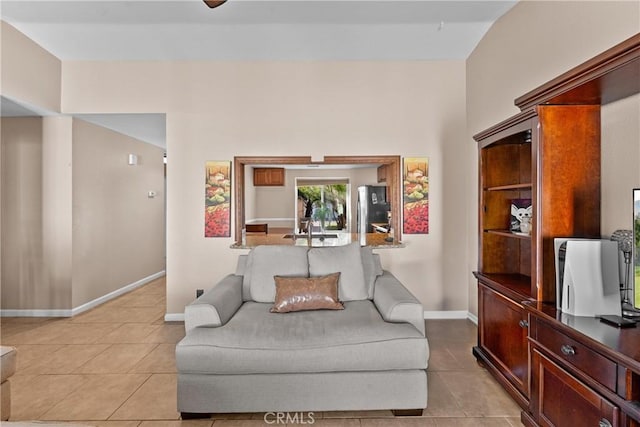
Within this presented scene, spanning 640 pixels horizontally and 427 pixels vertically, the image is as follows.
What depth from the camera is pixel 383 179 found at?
7.09 meters

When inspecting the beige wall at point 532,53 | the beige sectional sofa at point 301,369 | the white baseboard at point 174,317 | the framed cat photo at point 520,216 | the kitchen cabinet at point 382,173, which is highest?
the beige wall at point 532,53

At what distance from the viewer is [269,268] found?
3229 millimetres

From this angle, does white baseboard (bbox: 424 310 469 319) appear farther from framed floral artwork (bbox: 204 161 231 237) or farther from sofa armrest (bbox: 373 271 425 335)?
framed floral artwork (bbox: 204 161 231 237)

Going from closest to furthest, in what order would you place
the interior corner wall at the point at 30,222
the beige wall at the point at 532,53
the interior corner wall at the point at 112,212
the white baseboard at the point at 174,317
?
1. the beige wall at the point at 532,53
2. the white baseboard at the point at 174,317
3. the interior corner wall at the point at 30,222
4. the interior corner wall at the point at 112,212

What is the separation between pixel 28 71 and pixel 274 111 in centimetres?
252

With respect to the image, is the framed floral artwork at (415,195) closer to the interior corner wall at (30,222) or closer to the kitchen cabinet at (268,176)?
the interior corner wall at (30,222)

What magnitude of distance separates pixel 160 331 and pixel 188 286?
1.96 feet

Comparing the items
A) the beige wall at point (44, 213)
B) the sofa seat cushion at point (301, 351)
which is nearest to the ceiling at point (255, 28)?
the beige wall at point (44, 213)

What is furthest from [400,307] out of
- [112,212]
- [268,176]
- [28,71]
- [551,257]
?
[268,176]

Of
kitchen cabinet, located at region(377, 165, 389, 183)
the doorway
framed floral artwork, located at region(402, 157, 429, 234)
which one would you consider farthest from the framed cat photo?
the doorway

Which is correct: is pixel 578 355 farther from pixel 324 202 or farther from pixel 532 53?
pixel 324 202

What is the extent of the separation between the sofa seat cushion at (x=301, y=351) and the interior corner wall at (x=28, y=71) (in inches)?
130

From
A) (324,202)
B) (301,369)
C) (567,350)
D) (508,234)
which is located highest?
(324,202)

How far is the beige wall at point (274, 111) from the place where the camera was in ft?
14.6
